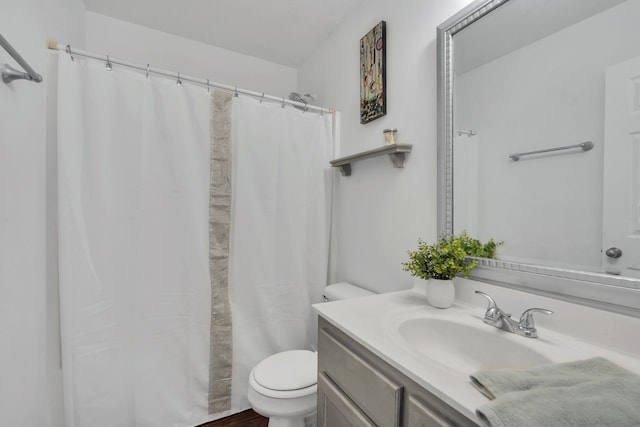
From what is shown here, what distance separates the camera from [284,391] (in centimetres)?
121

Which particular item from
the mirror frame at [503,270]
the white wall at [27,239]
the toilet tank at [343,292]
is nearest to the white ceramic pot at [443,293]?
the mirror frame at [503,270]

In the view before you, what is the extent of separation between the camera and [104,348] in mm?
1370

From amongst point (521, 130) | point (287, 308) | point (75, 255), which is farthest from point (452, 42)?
point (75, 255)

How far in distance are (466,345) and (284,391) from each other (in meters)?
0.78

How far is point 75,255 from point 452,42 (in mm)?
1917

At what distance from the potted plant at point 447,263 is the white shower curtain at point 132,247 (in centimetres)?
117

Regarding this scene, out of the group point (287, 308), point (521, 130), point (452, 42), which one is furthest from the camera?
point (287, 308)

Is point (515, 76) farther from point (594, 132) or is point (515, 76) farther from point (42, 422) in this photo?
point (42, 422)

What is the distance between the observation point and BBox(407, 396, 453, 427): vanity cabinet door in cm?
60

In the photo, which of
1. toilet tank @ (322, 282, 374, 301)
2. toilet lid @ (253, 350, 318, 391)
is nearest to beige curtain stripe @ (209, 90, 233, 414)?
toilet lid @ (253, 350, 318, 391)

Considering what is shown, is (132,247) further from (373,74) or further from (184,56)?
(373,74)

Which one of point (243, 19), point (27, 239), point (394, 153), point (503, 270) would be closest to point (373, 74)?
point (394, 153)

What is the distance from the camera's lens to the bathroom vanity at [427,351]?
24.8 inches

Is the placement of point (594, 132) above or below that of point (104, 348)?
above
